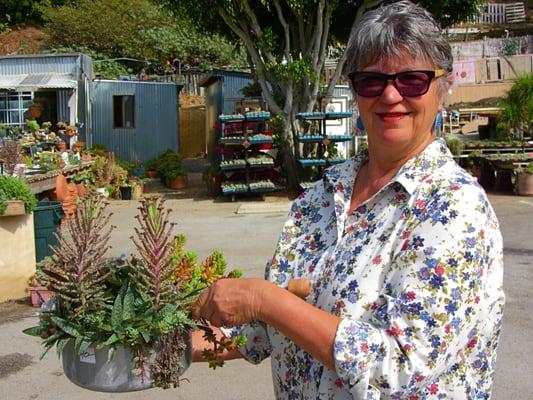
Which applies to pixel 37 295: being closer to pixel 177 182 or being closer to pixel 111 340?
pixel 111 340

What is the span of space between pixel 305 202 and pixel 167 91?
1911 cm

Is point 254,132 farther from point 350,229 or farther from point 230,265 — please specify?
point 350,229

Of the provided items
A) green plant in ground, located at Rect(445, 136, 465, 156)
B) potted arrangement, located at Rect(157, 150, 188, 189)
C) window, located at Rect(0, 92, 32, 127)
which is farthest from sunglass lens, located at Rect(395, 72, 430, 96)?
window, located at Rect(0, 92, 32, 127)

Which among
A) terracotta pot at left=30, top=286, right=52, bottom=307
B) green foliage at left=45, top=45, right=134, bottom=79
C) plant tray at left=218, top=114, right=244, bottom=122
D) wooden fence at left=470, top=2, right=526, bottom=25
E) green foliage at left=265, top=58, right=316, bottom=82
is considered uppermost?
wooden fence at left=470, top=2, right=526, bottom=25

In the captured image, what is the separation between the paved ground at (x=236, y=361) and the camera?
14.6ft

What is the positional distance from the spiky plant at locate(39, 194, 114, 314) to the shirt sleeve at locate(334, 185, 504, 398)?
27.5 inches

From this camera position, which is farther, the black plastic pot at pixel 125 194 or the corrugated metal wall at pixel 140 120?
the corrugated metal wall at pixel 140 120

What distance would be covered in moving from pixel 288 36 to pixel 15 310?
934 centimetres

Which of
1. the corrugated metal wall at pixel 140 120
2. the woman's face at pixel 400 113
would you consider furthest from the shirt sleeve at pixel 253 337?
the corrugated metal wall at pixel 140 120

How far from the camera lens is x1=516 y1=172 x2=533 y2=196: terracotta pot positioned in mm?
13375

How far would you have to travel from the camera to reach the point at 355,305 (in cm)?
160

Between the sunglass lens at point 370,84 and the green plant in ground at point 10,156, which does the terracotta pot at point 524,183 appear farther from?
the sunglass lens at point 370,84

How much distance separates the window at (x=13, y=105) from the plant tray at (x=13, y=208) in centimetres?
1176

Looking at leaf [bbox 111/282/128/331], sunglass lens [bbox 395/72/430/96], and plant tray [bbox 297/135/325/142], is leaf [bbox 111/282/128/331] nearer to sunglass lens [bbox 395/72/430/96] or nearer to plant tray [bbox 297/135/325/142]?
sunglass lens [bbox 395/72/430/96]
